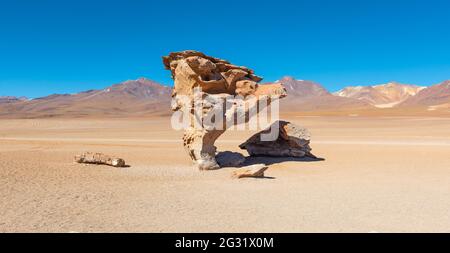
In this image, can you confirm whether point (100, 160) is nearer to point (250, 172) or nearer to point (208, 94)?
point (208, 94)

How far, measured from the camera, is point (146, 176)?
1527 cm

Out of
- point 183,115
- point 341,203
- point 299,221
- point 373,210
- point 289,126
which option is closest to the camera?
point 299,221

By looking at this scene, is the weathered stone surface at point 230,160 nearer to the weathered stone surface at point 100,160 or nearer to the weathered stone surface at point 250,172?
the weathered stone surface at point 250,172

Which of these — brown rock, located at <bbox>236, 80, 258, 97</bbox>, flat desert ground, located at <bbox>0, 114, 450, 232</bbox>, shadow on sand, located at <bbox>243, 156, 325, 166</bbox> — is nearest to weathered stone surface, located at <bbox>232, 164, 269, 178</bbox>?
flat desert ground, located at <bbox>0, 114, 450, 232</bbox>

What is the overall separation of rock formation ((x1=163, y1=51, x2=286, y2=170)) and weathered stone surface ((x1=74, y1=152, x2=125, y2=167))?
301 centimetres

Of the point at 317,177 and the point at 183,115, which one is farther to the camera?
the point at 183,115

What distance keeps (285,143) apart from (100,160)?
8846 millimetres

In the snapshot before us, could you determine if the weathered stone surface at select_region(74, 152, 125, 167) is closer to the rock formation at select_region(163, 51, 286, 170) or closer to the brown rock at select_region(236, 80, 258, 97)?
the rock formation at select_region(163, 51, 286, 170)

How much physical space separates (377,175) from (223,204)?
764cm

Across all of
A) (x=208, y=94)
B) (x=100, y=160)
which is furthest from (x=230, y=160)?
(x=100, y=160)

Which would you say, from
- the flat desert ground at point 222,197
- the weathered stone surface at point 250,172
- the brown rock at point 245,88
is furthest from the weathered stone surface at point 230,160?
the weathered stone surface at point 250,172
